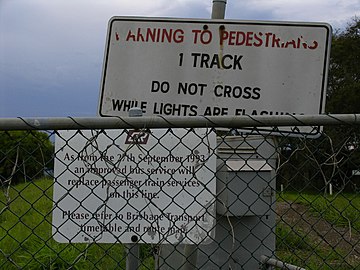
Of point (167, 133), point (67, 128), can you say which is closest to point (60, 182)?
point (67, 128)

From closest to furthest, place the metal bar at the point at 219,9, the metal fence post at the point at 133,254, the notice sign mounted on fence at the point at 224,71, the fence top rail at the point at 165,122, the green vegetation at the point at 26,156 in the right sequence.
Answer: the fence top rail at the point at 165,122 < the green vegetation at the point at 26,156 < the metal fence post at the point at 133,254 < the notice sign mounted on fence at the point at 224,71 < the metal bar at the point at 219,9

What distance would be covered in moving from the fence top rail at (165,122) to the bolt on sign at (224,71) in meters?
0.64

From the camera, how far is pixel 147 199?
259 cm

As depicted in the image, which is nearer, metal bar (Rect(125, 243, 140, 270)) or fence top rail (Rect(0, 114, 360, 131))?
fence top rail (Rect(0, 114, 360, 131))

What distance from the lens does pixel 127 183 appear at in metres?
2.59

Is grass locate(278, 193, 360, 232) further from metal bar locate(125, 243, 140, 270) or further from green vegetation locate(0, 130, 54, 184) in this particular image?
green vegetation locate(0, 130, 54, 184)

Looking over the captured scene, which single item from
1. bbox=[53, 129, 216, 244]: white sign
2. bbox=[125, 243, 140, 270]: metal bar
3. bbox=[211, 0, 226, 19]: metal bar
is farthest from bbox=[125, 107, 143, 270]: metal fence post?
bbox=[211, 0, 226, 19]: metal bar

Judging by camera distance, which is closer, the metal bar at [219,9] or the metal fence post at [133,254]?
the metal fence post at [133,254]

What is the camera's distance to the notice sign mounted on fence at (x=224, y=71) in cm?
310

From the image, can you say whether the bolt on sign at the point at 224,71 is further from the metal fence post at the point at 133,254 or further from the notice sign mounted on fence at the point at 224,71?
the metal fence post at the point at 133,254

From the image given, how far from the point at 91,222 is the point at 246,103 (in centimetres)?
107

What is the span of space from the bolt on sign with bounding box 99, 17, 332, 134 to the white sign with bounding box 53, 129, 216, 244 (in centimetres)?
53

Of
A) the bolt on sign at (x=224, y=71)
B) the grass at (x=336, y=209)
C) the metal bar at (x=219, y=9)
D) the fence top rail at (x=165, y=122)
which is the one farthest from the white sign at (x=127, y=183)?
the metal bar at (x=219, y=9)

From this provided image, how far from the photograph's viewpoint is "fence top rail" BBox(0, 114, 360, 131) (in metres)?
2.29
